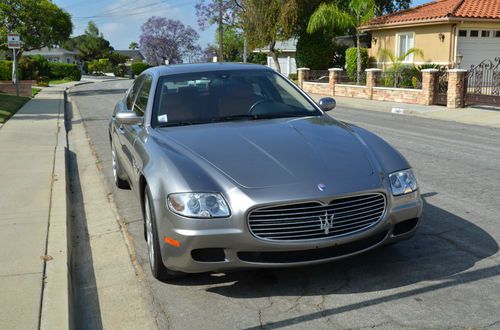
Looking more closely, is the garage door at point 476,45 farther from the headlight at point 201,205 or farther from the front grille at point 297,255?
the headlight at point 201,205

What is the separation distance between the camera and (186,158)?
4125 millimetres

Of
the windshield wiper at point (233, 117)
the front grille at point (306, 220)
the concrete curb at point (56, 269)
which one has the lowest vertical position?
the concrete curb at point (56, 269)

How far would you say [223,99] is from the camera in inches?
209

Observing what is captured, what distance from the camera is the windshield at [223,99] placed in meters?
5.14

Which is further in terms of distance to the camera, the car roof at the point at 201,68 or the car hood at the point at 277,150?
the car roof at the point at 201,68

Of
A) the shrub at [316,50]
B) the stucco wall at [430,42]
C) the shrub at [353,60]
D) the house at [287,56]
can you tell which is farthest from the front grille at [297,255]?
the house at [287,56]

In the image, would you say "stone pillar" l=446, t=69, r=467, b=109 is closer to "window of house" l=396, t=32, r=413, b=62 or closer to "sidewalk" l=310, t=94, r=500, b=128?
"sidewalk" l=310, t=94, r=500, b=128

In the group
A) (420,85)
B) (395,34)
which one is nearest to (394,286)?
(420,85)

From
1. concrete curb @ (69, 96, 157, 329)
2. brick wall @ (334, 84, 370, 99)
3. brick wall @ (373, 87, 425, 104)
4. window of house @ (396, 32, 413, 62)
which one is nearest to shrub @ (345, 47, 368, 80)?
window of house @ (396, 32, 413, 62)

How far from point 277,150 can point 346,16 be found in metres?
27.2

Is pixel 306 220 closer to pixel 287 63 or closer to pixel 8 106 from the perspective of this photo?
pixel 8 106

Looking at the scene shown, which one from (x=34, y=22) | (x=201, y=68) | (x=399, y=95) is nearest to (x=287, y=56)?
(x=34, y=22)

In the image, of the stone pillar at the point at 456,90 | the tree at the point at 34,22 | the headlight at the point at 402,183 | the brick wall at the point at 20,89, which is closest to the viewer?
the headlight at the point at 402,183

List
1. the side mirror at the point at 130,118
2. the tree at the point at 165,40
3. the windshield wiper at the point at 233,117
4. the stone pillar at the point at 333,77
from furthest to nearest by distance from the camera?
the tree at the point at 165,40
the stone pillar at the point at 333,77
the side mirror at the point at 130,118
the windshield wiper at the point at 233,117
